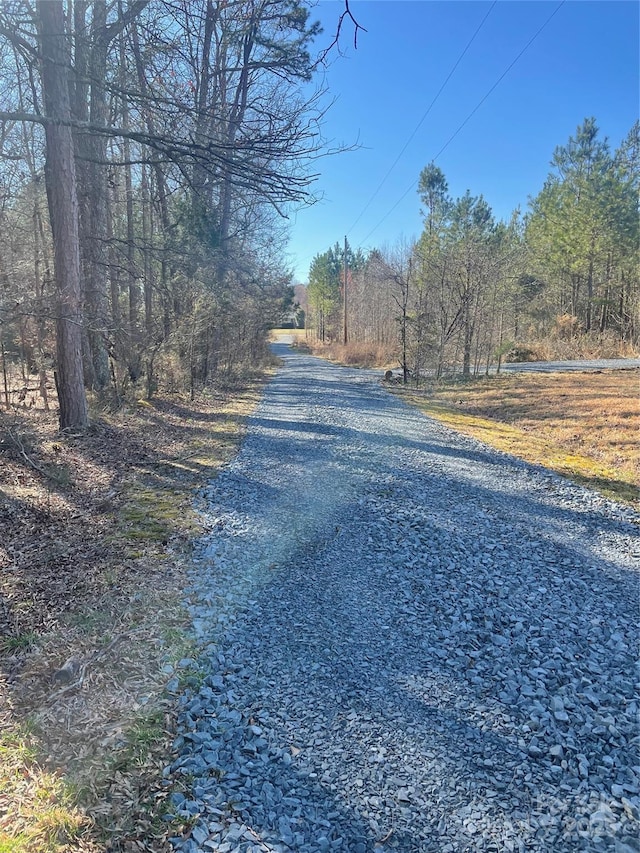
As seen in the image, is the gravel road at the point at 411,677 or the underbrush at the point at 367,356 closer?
the gravel road at the point at 411,677

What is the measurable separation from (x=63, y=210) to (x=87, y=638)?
5.91m

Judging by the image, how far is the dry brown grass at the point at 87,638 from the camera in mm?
1817

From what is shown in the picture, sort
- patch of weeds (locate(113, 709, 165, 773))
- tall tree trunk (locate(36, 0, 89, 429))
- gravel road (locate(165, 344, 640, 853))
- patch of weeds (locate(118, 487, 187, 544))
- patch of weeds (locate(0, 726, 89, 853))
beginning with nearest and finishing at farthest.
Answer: patch of weeds (locate(0, 726, 89, 853)) < gravel road (locate(165, 344, 640, 853)) < patch of weeds (locate(113, 709, 165, 773)) < patch of weeds (locate(118, 487, 187, 544)) < tall tree trunk (locate(36, 0, 89, 429))

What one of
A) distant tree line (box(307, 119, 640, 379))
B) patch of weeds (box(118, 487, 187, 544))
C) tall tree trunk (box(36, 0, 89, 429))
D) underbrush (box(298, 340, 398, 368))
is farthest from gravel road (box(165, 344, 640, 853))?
underbrush (box(298, 340, 398, 368))

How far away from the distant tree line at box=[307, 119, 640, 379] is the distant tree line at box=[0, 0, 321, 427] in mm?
6061

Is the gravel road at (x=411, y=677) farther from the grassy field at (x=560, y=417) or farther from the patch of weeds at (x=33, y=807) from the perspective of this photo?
the grassy field at (x=560, y=417)

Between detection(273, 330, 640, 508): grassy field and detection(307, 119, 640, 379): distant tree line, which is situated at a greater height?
detection(307, 119, 640, 379): distant tree line

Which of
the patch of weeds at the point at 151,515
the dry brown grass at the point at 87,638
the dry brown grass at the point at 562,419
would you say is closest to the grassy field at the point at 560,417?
the dry brown grass at the point at 562,419

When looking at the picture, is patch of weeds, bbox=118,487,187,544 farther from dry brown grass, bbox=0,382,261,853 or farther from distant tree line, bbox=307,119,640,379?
distant tree line, bbox=307,119,640,379

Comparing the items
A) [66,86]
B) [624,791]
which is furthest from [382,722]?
[66,86]

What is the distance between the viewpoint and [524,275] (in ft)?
82.1

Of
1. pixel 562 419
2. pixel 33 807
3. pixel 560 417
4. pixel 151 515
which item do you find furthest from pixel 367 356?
pixel 33 807

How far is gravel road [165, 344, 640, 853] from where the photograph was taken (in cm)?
181

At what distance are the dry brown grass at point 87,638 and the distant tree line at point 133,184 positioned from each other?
7.12 feet
